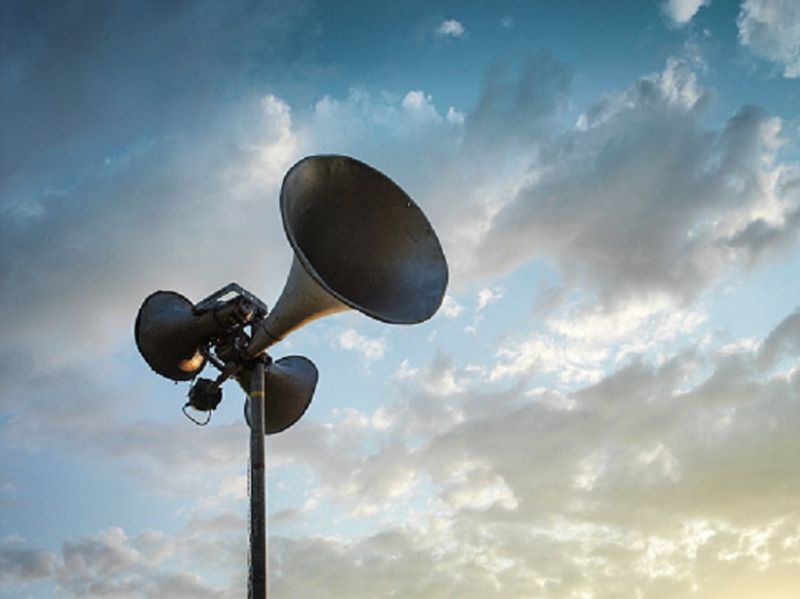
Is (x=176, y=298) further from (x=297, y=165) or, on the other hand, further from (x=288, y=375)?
(x=297, y=165)

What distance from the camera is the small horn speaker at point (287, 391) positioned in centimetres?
1193

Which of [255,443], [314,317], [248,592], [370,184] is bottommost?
[248,592]

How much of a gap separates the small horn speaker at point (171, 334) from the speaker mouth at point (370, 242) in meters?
2.32

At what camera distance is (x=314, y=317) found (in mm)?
9859

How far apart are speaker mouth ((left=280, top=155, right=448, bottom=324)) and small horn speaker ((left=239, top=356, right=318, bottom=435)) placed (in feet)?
8.85

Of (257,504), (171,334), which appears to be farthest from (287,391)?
(257,504)

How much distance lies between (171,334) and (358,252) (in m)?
3.28

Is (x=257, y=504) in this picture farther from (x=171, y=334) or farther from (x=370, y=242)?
(x=370, y=242)

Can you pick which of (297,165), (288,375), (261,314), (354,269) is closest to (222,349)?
(261,314)

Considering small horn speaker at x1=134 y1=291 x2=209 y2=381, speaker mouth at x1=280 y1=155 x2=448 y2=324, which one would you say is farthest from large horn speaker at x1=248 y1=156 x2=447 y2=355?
small horn speaker at x1=134 y1=291 x2=209 y2=381

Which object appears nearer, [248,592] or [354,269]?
[248,592]

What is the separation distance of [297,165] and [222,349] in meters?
3.43

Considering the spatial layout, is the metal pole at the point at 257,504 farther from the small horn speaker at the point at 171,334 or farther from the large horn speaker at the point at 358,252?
the small horn speaker at the point at 171,334

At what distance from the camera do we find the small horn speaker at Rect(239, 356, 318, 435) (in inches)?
470
